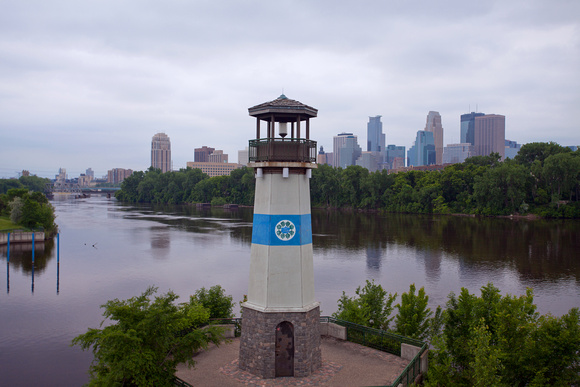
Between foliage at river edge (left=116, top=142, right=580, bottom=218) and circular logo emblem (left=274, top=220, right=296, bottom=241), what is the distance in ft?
323

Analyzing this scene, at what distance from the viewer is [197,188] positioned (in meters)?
177

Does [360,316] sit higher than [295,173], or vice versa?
[295,173]

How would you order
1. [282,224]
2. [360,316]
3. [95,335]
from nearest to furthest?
[95,335] → [282,224] → [360,316]

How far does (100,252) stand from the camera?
60.0 metres

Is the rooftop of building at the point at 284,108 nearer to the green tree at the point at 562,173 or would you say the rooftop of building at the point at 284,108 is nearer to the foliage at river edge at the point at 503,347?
the foliage at river edge at the point at 503,347

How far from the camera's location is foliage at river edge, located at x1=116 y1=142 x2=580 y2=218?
3935 inches

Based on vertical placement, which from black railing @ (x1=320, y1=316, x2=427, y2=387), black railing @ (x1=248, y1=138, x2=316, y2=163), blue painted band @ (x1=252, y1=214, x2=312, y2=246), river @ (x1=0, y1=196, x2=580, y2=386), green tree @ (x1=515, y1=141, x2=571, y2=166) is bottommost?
river @ (x1=0, y1=196, x2=580, y2=386)

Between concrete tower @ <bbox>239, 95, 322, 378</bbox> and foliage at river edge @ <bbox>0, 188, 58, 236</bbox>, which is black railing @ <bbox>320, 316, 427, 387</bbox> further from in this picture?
foliage at river edge @ <bbox>0, 188, 58, 236</bbox>

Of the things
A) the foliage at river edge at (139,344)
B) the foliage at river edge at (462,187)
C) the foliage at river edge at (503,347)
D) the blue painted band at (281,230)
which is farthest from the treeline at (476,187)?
the foliage at river edge at (139,344)

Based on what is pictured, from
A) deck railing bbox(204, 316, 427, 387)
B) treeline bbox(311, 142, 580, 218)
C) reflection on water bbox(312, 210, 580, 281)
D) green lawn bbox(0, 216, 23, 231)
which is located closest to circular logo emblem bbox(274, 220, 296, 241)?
deck railing bbox(204, 316, 427, 387)

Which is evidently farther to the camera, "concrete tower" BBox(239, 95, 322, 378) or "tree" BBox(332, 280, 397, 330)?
"tree" BBox(332, 280, 397, 330)

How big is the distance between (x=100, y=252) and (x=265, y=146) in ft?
167

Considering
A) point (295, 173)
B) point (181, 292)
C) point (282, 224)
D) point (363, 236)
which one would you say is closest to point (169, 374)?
point (282, 224)

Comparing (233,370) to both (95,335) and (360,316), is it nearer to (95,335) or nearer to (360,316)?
(95,335)
